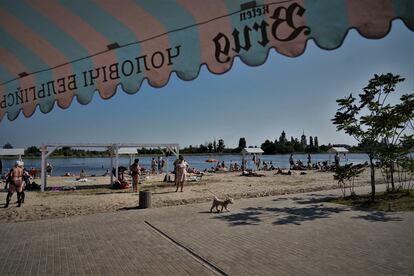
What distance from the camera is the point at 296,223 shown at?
880 cm

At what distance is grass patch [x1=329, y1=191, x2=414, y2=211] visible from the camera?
1093cm

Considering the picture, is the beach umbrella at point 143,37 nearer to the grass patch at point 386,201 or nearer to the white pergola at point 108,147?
the grass patch at point 386,201

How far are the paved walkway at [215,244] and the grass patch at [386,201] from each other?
104 centimetres

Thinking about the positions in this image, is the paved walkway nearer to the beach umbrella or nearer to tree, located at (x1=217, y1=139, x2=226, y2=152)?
the beach umbrella

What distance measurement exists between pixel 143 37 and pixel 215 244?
18.8 feet

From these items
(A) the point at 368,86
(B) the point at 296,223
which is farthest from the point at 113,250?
(A) the point at 368,86

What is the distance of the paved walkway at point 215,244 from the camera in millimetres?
5438

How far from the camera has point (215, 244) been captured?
6.94m

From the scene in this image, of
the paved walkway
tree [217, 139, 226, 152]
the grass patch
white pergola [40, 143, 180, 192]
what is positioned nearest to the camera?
the paved walkway

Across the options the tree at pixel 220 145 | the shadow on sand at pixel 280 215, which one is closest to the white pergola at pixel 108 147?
the shadow on sand at pixel 280 215

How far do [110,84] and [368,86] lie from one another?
12.7 m

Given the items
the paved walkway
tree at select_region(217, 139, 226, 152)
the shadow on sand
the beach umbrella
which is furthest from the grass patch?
tree at select_region(217, 139, 226, 152)

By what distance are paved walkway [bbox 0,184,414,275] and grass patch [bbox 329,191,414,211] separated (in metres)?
1.04

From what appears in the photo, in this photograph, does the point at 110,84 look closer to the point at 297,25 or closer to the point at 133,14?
the point at 133,14
